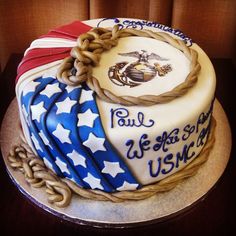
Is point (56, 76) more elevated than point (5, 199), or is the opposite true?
point (56, 76)

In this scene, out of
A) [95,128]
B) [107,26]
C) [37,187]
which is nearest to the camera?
[95,128]

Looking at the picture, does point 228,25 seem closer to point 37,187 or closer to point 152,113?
point 152,113

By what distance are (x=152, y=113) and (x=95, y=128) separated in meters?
0.12

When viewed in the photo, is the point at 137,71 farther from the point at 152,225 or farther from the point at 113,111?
the point at 152,225

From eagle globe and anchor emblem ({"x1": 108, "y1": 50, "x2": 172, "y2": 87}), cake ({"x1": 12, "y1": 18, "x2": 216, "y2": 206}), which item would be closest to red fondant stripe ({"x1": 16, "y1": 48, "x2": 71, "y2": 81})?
cake ({"x1": 12, "y1": 18, "x2": 216, "y2": 206})

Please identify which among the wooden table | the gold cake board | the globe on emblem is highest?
the globe on emblem

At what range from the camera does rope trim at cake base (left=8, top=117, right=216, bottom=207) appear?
903 millimetres

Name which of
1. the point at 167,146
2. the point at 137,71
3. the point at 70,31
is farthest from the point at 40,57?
the point at 167,146

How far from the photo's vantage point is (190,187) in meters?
0.95

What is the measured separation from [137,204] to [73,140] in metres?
0.20

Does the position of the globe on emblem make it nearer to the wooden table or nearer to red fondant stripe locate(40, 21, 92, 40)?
red fondant stripe locate(40, 21, 92, 40)

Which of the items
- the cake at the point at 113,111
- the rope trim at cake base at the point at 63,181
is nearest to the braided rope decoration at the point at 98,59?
the cake at the point at 113,111

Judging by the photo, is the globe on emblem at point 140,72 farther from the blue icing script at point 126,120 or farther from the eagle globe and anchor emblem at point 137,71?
the blue icing script at point 126,120

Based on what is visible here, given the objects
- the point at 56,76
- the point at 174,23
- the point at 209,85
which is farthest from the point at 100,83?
the point at 174,23
